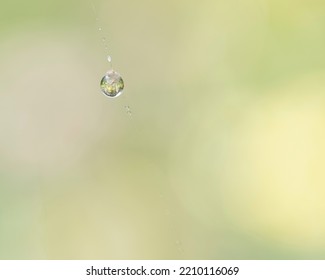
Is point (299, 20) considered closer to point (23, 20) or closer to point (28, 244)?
point (23, 20)

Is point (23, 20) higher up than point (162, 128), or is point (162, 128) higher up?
point (23, 20)
